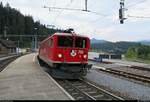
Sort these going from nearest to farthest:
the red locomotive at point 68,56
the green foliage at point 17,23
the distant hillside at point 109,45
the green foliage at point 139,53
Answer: the red locomotive at point 68,56 → the green foliage at point 139,53 → the distant hillside at point 109,45 → the green foliage at point 17,23

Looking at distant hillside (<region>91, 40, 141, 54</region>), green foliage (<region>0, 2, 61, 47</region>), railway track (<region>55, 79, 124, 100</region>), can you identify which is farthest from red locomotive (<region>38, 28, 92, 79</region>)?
green foliage (<region>0, 2, 61, 47</region>)

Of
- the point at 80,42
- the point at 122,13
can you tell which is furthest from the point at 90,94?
the point at 122,13

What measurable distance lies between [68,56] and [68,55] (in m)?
0.07

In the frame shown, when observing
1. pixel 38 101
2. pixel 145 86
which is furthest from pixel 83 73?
pixel 38 101

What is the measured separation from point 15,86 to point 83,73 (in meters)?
6.70

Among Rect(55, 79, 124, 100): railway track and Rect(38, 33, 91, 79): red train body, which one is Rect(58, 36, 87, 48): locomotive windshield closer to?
Rect(38, 33, 91, 79): red train body

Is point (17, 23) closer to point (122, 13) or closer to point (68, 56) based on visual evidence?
point (122, 13)

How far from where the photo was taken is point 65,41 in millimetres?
23141

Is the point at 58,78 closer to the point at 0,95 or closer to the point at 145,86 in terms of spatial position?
the point at 145,86

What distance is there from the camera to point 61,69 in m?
22.5

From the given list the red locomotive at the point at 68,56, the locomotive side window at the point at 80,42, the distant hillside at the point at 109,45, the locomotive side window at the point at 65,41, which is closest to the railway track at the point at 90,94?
the red locomotive at the point at 68,56

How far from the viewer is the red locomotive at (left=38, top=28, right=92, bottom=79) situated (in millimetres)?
22453

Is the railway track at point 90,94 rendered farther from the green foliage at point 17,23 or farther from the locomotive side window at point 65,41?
the green foliage at point 17,23

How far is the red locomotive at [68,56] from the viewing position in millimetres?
22453
